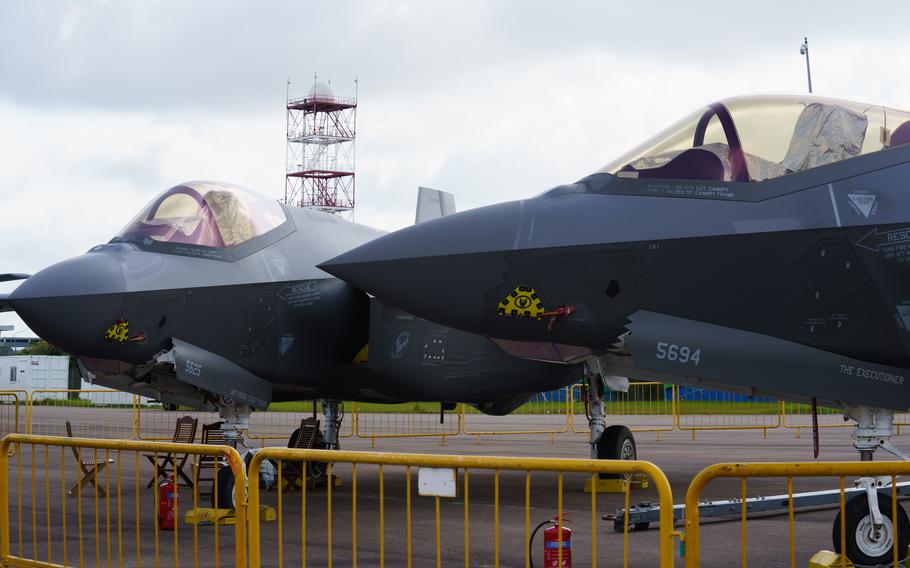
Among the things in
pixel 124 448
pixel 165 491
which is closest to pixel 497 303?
pixel 124 448

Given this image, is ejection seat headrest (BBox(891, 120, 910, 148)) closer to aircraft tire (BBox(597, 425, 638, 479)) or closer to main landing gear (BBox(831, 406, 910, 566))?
main landing gear (BBox(831, 406, 910, 566))

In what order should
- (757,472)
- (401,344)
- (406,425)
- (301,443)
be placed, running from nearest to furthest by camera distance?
→ (757,472) < (401,344) < (301,443) < (406,425)

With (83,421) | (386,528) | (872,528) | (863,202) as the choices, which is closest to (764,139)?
(863,202)

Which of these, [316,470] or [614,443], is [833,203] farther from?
[316,470]

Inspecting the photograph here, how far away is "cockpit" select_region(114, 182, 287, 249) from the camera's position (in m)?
10.6

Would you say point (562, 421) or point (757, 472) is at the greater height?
point (757, 472)

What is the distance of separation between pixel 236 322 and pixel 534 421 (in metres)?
22.0

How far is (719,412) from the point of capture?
2564 centimetres

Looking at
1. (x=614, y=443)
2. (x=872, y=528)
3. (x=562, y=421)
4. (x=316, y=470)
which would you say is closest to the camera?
(x=872, y=528)

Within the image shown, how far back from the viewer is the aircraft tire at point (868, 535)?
656 cm

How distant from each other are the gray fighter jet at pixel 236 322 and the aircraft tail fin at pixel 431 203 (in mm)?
4180

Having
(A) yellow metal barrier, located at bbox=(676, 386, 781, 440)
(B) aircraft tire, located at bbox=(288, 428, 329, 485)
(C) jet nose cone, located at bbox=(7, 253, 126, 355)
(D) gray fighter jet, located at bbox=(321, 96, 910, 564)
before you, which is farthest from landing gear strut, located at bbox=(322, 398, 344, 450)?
(A) yellow metal barrier, located at bbox=(676, 386, 781, 440)

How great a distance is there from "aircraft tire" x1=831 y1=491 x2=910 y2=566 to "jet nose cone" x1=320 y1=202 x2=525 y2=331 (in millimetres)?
2698

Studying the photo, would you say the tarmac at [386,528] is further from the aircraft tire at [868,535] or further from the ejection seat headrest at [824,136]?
the ejection seat headrest at [824,136]
